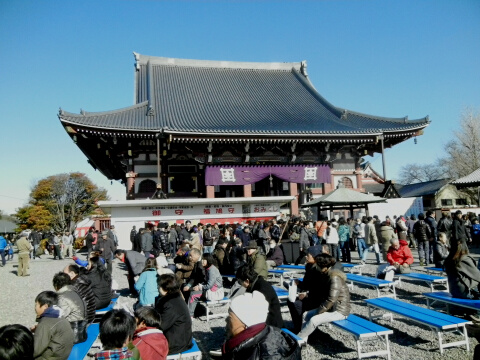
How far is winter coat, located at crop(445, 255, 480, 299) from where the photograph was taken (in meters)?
5.41

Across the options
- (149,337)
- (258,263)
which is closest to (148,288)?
(258,263)

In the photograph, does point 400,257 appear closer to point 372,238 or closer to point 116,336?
point 372,238

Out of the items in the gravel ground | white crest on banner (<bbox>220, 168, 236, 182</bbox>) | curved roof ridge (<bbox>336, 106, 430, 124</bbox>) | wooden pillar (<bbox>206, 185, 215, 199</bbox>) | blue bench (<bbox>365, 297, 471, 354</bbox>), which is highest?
curved roof ridge (<bbox>336, 106, 430, 124</bbox>)

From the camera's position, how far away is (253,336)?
267cm

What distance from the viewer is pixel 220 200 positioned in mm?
17328

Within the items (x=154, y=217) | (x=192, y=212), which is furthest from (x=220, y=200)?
(x=154, y=217)

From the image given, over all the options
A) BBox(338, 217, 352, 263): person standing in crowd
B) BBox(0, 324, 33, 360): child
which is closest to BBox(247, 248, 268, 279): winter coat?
BBox(0, 324, 33, 360): child

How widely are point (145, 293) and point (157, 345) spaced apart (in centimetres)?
287

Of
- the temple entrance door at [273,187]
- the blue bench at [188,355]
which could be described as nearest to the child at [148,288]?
the blue bench at [188,355]

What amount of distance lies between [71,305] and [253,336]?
2869 millimetres

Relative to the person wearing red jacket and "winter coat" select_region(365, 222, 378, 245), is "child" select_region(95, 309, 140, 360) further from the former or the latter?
"winter coat" select_region(365, 222, 378, 245)

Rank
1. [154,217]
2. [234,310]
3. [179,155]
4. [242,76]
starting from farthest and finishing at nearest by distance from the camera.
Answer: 1. [242,76]
2. [179,155]
3. [154,217]
4. [234,310]

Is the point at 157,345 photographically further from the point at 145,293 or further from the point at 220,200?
the point at 220,200

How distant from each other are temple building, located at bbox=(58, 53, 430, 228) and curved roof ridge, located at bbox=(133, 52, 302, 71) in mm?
3975
